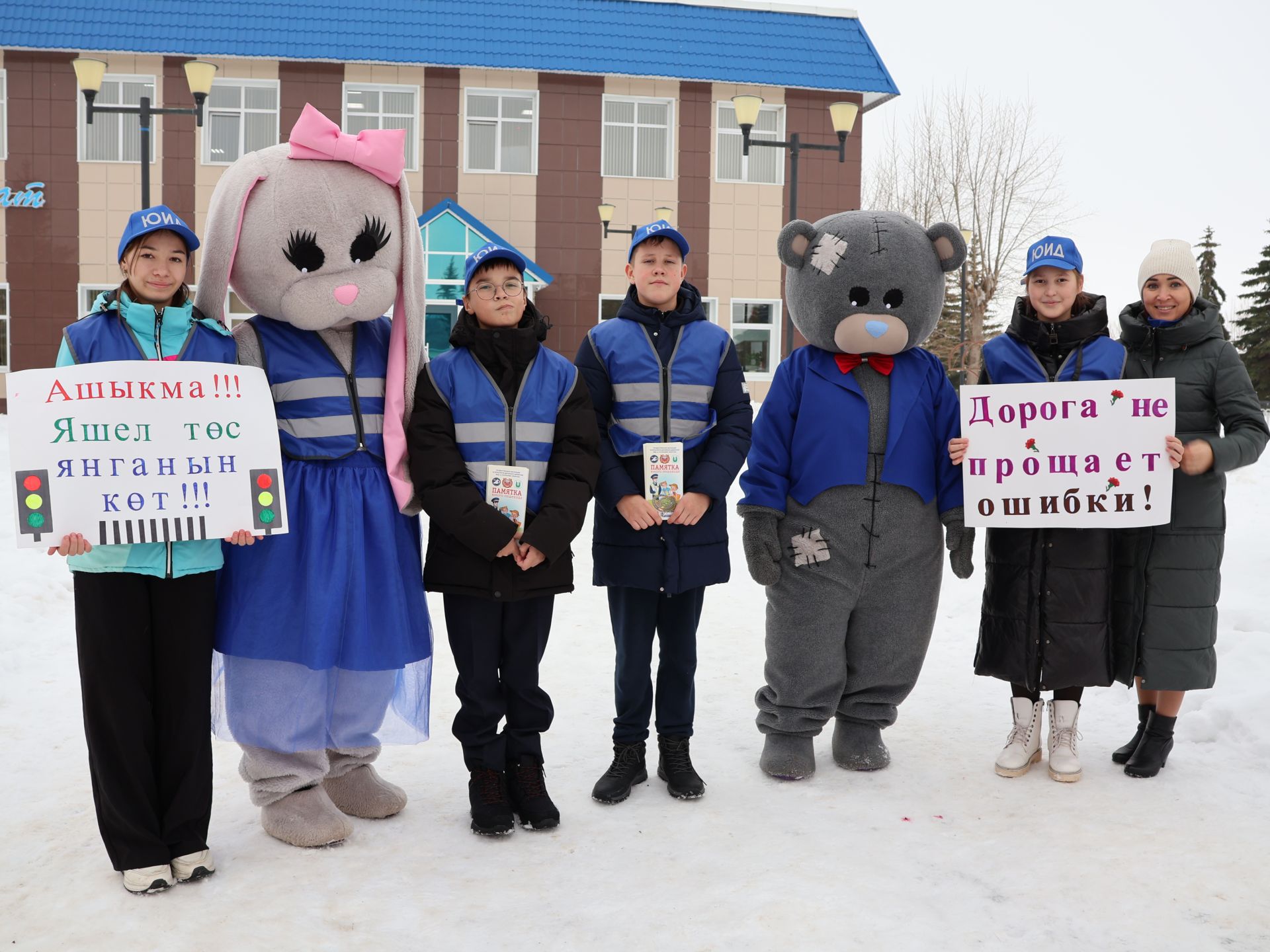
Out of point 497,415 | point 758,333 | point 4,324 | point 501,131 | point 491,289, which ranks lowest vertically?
point 497,415

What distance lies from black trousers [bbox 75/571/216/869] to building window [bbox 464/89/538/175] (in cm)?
1745

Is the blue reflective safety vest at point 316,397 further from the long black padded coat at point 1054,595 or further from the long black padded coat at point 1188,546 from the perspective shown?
the long black padded coat at point 1188,546

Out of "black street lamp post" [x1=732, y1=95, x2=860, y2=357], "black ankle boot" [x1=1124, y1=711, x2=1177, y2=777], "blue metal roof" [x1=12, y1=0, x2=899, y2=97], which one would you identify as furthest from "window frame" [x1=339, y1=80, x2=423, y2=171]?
"black ankle boot" [x1=1124, y1=711, x2=1177, y2=777]

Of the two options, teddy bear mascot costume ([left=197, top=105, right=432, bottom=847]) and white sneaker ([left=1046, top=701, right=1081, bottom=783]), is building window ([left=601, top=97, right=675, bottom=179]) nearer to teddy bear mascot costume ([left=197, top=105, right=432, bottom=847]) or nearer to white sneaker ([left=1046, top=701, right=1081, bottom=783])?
teddy bear mascot costume ([left=197, top=105, right=432, bottom=847])

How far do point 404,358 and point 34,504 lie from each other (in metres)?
1.20

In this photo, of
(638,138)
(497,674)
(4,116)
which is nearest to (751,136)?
(638,138)

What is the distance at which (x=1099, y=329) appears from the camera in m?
4.19

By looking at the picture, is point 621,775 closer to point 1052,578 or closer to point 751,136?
point 1052,578

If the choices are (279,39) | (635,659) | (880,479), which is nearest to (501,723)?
(635,659)

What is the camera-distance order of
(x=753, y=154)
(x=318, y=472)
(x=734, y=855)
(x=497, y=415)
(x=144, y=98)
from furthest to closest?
(x=753, y=154) < (x=144, y=98) < (x=497, y=415) < (x=318, y=472) < (x=734, y=855)

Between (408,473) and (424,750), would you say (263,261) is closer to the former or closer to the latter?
(408,473)

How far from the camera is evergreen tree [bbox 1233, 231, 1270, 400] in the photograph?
31656 millimetres

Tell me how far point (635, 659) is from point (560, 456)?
84cm

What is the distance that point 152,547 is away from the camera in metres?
3.18
